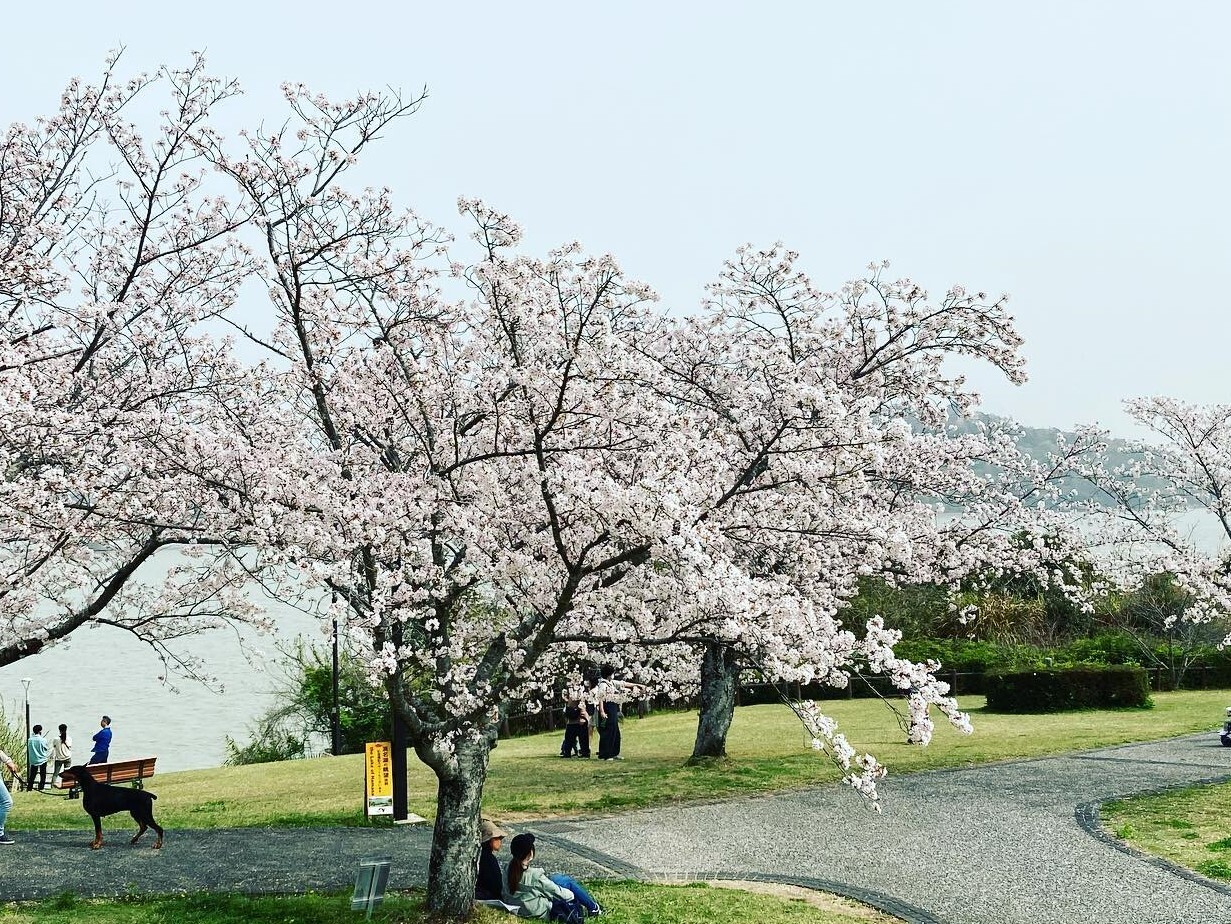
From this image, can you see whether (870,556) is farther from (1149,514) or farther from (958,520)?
(1149,514)

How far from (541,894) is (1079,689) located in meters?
21.7

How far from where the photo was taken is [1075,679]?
1089 inches

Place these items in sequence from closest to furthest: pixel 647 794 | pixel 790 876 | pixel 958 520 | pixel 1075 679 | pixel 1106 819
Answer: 1. pixel 790 876
2. pixel 1106 819
3. pixel 647 794
4. pixel 958 520
5. pixel 1075 679

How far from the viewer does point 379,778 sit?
51.6 feet

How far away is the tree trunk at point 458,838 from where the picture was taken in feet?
32.3

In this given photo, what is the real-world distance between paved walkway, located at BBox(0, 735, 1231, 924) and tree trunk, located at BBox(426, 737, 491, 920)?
2.15m

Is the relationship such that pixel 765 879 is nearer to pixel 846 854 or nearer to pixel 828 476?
pixel 846 854

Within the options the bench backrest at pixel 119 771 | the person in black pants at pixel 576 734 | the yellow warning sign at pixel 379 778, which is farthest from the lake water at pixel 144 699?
the yellow warning sign at pixel 379 778

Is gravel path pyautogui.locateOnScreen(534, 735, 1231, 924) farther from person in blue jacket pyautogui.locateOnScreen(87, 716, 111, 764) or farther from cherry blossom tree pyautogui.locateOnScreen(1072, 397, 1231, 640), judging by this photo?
person in blue jacket pyautogui.locateOnScreen(87, 716, 111, 764)

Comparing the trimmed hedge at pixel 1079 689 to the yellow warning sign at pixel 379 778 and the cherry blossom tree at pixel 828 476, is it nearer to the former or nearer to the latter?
the cherry blossom tree at pixel 828 476

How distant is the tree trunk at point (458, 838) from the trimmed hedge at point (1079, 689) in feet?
71.2

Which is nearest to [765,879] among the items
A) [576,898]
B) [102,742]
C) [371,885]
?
[576,898]

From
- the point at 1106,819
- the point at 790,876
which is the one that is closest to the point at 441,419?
the point at 790,876

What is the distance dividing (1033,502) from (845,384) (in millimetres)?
9091
